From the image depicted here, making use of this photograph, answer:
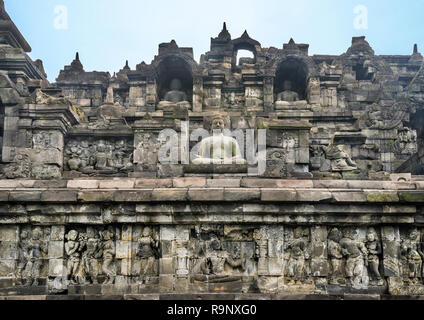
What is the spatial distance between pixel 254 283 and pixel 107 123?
33.8 ft

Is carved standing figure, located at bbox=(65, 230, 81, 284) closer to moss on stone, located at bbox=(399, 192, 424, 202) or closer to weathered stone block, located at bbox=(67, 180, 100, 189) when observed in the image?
weathered stone block, located at bbox=(67, 180, 100, 189)

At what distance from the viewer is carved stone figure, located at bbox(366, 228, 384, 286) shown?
35.7 ft

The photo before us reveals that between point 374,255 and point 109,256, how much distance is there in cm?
567

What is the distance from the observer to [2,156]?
17.6 meters

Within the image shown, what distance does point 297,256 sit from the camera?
35.8ft

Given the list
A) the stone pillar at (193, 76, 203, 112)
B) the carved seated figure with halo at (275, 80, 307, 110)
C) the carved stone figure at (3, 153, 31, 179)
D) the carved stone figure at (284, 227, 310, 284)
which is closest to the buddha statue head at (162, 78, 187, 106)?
the stone pillar at (193, 76, 203, 112)

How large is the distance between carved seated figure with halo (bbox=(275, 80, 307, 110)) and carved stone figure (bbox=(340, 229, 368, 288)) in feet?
46.7

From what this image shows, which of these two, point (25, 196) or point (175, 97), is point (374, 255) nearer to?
point (25, 196)

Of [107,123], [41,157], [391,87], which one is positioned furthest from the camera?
[391,87]

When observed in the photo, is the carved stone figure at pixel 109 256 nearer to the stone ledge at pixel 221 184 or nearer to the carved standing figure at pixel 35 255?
the stone ledge at pixel 221 184

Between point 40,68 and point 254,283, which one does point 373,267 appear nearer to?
point 254,283

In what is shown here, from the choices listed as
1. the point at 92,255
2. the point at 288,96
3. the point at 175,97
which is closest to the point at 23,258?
the point at 92,255

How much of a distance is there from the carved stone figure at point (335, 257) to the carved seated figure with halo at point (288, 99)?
560 inches
